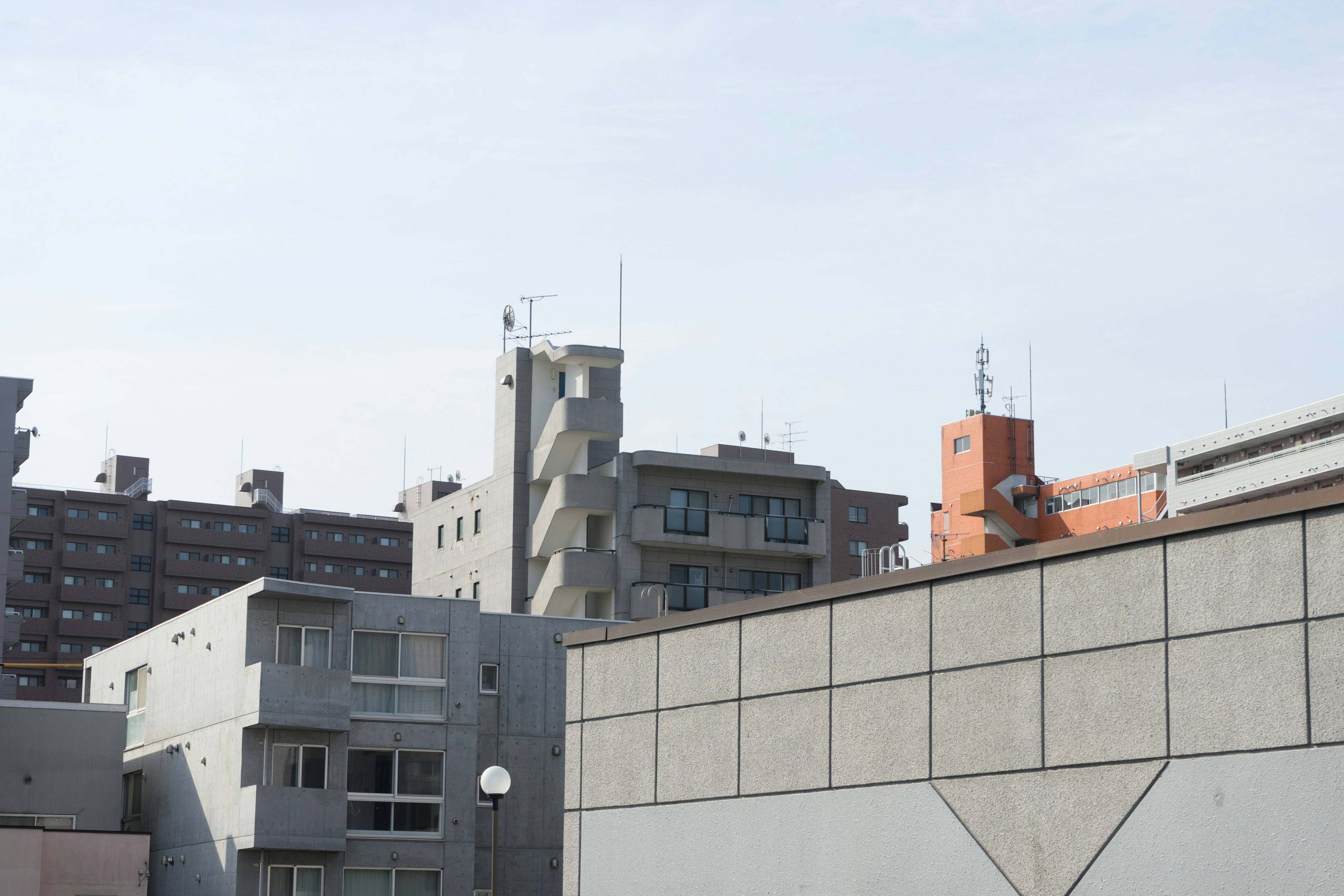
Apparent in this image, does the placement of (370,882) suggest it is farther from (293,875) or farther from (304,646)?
(304,646)

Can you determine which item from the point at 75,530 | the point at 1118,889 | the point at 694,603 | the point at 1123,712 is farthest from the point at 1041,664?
the point at 75,530

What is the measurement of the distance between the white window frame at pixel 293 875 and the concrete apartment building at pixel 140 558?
88.1 m

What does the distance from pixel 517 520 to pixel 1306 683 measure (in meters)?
58.3

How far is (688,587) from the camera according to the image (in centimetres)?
6931

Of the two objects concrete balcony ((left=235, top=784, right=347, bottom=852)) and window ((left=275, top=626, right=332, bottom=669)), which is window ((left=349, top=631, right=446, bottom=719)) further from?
concrete balcony ((left=235, top=784, right=347, bottom=852))

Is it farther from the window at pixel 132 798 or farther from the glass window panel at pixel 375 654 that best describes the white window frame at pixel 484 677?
the window at pixel 132 798

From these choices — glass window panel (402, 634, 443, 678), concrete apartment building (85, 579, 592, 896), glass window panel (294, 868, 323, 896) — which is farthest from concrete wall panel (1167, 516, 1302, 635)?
glass window panel (294, 868, 323, 896)

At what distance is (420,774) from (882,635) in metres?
28.3

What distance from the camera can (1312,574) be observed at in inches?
585

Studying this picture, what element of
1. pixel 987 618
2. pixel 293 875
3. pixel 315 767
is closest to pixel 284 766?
pixel 315 767

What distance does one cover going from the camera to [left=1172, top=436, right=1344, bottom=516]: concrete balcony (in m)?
82.4

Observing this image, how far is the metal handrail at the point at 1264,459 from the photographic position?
8319 centimetres

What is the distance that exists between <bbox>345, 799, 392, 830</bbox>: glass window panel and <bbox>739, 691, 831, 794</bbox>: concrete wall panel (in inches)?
1021

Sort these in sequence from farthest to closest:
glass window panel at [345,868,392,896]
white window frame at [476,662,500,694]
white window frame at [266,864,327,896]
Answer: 1. white window frame at [476,662,500,694]
2. glass window panel at [345,868,392,896]
3. white window frame at [266,864,327,896]
